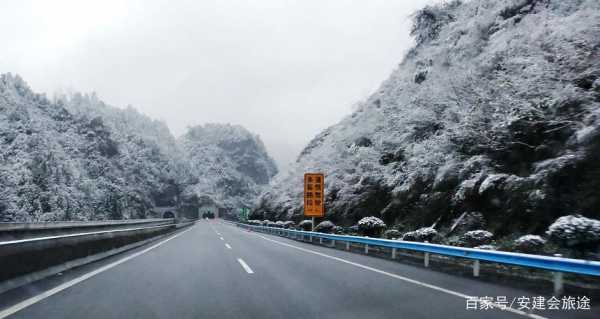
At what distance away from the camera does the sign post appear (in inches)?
1062

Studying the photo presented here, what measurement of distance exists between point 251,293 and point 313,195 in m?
20.6

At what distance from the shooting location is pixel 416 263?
1214cm

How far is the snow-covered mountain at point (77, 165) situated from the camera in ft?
233

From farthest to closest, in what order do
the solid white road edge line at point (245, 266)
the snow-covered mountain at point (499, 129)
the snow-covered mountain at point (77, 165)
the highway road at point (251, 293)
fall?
the snow-covered mountain at point (77, 165) → the snow-covered mountain at point (499, 129) → the solid white road edge line at point (245, 266) → the highway road at point (251, 293)

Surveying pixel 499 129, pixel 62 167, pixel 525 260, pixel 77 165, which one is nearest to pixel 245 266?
pixel 525 260

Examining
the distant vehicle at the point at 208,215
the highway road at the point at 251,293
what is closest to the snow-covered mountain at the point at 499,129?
the highway road at the point at 251,293

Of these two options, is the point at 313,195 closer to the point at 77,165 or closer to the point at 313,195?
the point at 313,195

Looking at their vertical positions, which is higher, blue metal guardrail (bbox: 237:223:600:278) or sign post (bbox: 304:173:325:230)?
sign post (bbox: 304:173:325:230)

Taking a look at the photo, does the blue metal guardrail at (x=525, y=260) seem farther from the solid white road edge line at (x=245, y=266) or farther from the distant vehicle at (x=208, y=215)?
the distant vehicle at (x=208, y=215)

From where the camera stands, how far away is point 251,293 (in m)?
6.64

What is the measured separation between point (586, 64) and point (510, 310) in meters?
12.0

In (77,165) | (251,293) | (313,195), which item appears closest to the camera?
(251,293)

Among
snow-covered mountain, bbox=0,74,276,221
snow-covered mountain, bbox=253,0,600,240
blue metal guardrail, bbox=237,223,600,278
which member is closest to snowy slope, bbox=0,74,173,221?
snow-covered mountain, bbox=0,74,276,221

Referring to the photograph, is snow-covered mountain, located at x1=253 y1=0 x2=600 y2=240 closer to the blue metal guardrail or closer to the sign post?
the sign post
